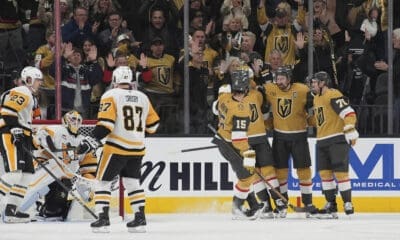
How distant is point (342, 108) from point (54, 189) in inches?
108

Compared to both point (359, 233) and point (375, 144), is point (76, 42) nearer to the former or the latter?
point (375, 144)

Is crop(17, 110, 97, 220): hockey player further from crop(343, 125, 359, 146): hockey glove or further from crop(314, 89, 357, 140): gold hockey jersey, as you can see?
crop(343, 125, 359, 146): hockey glove

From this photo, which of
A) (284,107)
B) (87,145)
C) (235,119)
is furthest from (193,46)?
(87,145)

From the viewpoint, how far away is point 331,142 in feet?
44.4

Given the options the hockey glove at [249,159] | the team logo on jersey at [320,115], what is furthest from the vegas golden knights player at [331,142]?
the hockey glove at [249,159]

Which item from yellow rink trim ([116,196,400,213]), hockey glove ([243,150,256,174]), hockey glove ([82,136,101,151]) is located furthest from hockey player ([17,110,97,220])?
hockey glove ([243,150,256,174])

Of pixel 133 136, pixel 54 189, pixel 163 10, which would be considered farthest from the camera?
pixel 163 10

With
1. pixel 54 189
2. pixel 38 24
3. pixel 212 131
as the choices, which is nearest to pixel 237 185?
pixel 212 131

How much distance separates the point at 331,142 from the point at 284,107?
0.56m

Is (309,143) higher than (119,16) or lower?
lower

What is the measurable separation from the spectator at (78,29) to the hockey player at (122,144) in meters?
3.22

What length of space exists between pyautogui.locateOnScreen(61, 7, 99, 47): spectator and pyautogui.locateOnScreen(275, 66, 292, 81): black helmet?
233 centimetres

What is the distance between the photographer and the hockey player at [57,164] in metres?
13.1

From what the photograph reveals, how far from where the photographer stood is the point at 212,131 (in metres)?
14.2
